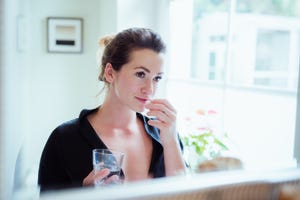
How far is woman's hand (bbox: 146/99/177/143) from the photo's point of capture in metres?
0.58

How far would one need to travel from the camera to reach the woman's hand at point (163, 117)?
58 cm

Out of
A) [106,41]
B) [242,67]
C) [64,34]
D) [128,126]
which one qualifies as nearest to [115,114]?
[128,126]

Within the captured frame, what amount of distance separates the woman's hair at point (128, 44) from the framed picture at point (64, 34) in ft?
3.21

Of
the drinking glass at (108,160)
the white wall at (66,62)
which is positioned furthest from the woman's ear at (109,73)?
the white wall at (66,62)

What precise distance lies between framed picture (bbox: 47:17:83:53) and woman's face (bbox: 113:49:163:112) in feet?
3.38

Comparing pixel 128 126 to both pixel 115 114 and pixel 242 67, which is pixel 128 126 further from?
pixel 242 67

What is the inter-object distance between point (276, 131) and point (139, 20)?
0.74 m

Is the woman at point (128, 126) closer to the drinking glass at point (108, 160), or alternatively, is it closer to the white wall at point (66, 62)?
the drinking glass at point (108, 160)

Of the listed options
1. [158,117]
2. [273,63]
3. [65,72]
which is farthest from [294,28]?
[65,72]

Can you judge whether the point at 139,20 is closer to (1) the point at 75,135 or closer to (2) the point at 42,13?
(2) the point at 42,13

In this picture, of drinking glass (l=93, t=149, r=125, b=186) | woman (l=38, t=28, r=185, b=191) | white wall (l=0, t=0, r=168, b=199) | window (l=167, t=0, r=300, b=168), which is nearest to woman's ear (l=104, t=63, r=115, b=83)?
woman (l=38, t=28, r=185, b=191)

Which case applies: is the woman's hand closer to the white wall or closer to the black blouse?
the black blouse

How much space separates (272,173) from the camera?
27 cm

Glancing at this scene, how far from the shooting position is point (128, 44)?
2.01ft
